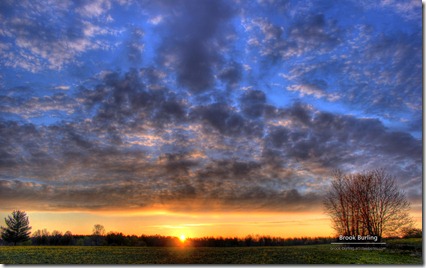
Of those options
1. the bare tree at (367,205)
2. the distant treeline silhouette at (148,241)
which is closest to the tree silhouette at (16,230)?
the distant treeline silhouette at (148,241)

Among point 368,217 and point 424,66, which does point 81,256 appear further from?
point 424,66

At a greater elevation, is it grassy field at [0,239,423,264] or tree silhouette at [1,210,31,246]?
tree silhouette at [1,210,31,246]

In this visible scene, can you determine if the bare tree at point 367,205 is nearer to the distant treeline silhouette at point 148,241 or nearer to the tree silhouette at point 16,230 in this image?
the distant treeline silhouette at point 148,241

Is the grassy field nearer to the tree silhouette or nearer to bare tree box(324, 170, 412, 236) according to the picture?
bare tree box(324, 170, 412, 236)

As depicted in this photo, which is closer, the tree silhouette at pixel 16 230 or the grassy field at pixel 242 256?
the grassy field at pixel 242 256

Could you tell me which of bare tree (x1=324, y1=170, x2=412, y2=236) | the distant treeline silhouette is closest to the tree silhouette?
the distant treeline silhouette

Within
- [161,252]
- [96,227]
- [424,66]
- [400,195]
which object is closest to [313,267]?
[400,195]

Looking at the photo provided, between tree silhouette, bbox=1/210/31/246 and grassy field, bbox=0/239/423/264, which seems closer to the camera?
grassy field, bbox=0/239/423/264

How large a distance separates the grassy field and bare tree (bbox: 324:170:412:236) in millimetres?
900

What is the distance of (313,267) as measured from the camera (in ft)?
51.1

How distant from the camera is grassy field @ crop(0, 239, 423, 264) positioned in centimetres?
1588

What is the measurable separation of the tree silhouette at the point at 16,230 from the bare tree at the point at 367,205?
1575 cm

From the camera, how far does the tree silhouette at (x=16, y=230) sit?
21.6 metres

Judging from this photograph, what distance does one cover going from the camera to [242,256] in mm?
16859
